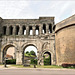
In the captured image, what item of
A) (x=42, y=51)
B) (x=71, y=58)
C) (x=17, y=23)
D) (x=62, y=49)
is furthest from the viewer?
(x=17, y=23)

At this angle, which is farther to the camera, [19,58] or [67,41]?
[19,58]

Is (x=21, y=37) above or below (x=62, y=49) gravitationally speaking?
above

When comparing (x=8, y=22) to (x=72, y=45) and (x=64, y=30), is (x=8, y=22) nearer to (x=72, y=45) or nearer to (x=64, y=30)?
(x=64, y=30)

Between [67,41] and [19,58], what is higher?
[67,41]

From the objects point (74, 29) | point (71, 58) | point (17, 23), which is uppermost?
point (17, 23)

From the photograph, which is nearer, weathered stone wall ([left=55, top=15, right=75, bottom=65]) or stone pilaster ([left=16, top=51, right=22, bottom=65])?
weathered stone wall ([left=55, top=15, right=75, bottom=65])

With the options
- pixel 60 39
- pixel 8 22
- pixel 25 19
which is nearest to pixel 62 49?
pixel 60 39

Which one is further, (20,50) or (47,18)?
(47,18)

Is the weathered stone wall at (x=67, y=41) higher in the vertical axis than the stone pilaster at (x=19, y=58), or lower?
higher

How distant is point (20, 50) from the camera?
19.8 metres

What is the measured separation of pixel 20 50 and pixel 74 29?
38.3ft

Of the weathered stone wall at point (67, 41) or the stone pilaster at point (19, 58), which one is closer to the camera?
the weathered stone wall at point (67, 41)

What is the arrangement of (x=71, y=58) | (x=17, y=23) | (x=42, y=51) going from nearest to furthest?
1. (x=71, y=58)
2. (x=42, y=51)
3. (x=17, y=23)

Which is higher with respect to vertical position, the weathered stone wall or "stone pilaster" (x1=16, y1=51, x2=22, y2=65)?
the weathered stone wall
